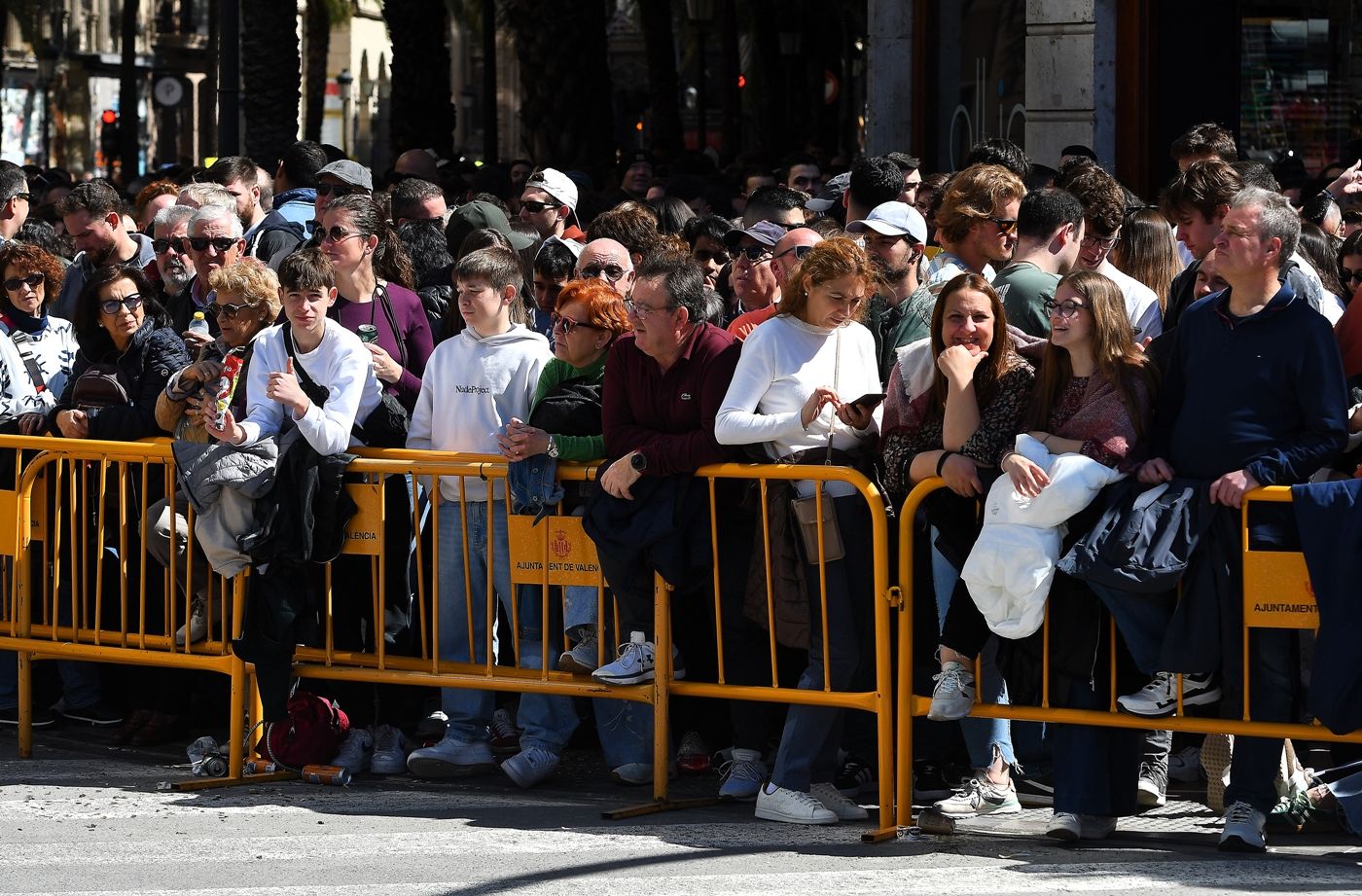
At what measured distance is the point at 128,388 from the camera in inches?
329

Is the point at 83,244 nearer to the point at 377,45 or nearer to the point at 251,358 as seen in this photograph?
the point at 251,358

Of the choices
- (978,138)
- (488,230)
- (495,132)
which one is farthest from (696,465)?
(495,132)

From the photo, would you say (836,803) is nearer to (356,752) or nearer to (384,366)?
(356,752)

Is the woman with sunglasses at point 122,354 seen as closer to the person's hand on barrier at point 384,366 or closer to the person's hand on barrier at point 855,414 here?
the person's hand on barrier at point 384,366

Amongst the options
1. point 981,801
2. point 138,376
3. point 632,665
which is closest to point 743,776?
point 632,665

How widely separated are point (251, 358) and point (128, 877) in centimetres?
220

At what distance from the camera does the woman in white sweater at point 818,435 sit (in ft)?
22.8

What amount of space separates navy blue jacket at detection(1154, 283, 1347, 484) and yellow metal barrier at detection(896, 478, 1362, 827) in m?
0.17

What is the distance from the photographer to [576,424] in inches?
294

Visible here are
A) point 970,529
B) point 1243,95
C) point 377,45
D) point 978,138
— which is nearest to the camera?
point 970,529

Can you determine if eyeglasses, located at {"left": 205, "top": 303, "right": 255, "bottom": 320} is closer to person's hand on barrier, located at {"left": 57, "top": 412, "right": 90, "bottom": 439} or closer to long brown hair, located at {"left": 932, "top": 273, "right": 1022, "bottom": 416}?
person's hand on barrier, located at {"left": 57, "top": 412, "right": 90, "bottom": 439}

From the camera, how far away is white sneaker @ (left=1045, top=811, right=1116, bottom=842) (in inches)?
263

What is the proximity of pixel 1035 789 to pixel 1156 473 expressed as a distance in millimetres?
1443

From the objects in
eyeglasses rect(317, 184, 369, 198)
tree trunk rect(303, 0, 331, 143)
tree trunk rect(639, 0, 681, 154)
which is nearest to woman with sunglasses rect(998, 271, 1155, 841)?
eyeglasses rect(317, 184, 369, 198)
